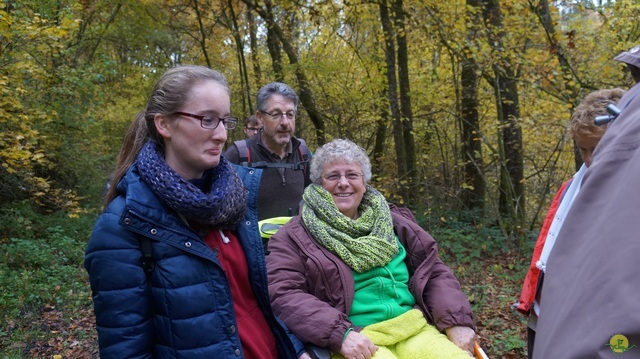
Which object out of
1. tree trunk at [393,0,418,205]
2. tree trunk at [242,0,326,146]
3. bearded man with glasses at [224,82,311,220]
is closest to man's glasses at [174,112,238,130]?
bearded man with glasses at [224,82,311,220]

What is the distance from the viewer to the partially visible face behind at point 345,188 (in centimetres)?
314

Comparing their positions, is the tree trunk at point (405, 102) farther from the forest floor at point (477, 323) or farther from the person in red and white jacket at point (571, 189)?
the person in red and white jacket at point (571, 189)

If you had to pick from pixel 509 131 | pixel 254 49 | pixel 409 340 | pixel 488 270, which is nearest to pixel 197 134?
pixel 409 340

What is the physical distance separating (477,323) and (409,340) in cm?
331

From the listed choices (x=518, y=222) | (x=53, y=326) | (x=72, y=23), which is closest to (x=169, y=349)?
(x=53, y=326)

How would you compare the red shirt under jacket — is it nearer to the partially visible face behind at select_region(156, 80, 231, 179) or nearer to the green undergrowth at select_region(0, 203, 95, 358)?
the partially visible face behind at select_region(156, 80, 231, 179)

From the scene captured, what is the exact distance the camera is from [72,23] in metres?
6.97

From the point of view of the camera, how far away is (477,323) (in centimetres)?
564

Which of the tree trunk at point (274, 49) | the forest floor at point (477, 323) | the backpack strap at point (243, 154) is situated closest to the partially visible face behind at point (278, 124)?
the backpack strap at point (243, 154)

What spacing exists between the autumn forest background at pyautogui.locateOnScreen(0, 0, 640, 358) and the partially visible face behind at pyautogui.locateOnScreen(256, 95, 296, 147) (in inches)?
117

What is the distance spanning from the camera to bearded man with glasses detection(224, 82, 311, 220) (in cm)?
382

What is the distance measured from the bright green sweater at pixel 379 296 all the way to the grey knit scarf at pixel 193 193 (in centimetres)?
103

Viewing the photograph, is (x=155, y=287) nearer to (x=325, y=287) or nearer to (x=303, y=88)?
(x=325, y=287)

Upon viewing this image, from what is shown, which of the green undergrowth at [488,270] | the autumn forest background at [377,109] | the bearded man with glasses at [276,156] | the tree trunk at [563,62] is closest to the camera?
the bearded man with glasses at [276,156]
